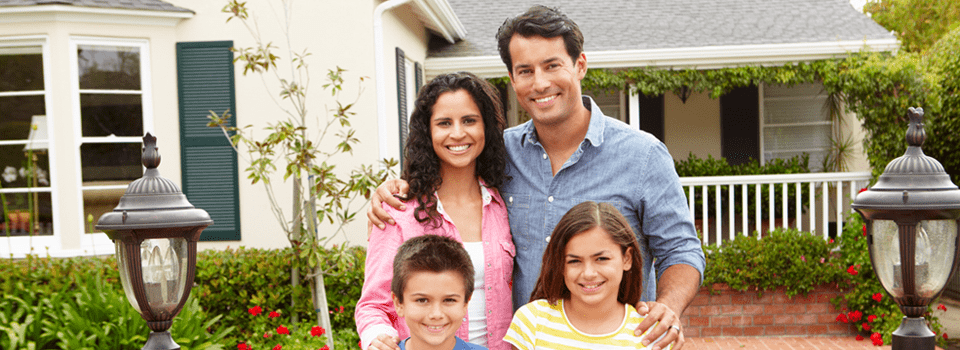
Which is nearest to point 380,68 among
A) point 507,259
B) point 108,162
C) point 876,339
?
point 108,162

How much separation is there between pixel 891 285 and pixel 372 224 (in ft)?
6.45

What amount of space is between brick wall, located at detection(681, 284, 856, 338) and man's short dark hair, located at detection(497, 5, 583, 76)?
16.3ft

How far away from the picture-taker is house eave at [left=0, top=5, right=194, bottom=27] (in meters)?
5.74

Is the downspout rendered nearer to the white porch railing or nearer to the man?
the white porch railing

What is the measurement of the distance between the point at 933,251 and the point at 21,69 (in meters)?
6.80

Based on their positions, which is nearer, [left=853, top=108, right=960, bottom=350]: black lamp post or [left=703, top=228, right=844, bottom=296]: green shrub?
[left=853, top=108, right=960, bottom=350]: black lamp post

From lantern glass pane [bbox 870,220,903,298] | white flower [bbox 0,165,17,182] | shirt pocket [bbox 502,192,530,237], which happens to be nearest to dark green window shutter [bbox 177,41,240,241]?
white flower [bbox 0,165,17,182]

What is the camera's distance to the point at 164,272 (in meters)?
2.43

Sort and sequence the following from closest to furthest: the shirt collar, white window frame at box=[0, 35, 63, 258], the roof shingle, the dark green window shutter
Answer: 1. the shirt collar
2. white window frame at box=[0, 35, 63, 258]
3. the dark green window shutter
4. the roof shingle

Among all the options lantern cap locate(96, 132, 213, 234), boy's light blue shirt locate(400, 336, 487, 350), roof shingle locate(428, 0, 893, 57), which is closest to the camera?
boy's light blue shirt locate(400, 336, 487, 350)

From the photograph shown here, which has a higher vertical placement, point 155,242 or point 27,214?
point 155,242

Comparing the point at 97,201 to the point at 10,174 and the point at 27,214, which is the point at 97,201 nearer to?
the point at 27,214

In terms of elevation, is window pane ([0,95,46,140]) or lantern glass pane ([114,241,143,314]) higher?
window pane ([0,95,46,140])

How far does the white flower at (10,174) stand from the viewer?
6.06 metres
